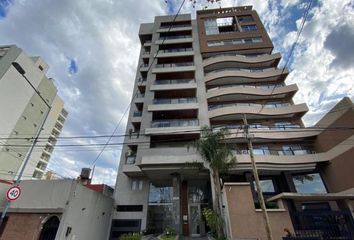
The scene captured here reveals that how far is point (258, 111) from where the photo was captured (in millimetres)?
21906

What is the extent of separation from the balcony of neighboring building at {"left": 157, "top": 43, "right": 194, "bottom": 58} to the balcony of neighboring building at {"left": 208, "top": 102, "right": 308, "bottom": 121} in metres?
11.1

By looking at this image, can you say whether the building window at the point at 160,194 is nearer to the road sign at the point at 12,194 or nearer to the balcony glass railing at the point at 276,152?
the balcony glass railing at the point at 276,152

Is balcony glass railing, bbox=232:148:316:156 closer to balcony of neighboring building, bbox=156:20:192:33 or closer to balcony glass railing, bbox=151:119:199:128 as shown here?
balcony glass railing, bbox=151:119:199:128

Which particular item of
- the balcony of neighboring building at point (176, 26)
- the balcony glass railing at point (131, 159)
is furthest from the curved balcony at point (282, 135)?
the balcony of neighboring building at point (176, 26)

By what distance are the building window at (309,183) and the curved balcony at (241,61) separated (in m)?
16.4

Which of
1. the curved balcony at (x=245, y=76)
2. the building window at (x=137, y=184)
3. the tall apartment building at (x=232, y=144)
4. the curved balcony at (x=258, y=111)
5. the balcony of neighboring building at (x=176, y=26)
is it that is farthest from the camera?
the balcony of neighboring building at (x=176, y=26)

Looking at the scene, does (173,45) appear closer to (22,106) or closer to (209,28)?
(209,28)

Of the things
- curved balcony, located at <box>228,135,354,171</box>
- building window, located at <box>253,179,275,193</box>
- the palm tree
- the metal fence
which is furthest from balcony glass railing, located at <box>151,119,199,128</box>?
the metal fence

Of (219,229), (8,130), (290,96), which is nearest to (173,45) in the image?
(290,96)

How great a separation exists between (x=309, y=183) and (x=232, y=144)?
28.0ft

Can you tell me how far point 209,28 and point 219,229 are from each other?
32.3 meters

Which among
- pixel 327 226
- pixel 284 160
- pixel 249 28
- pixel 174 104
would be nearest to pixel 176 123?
pixel 174 104

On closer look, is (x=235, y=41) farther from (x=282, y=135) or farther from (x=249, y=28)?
(x=282, y=135)

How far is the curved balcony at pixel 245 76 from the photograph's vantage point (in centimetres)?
2528
